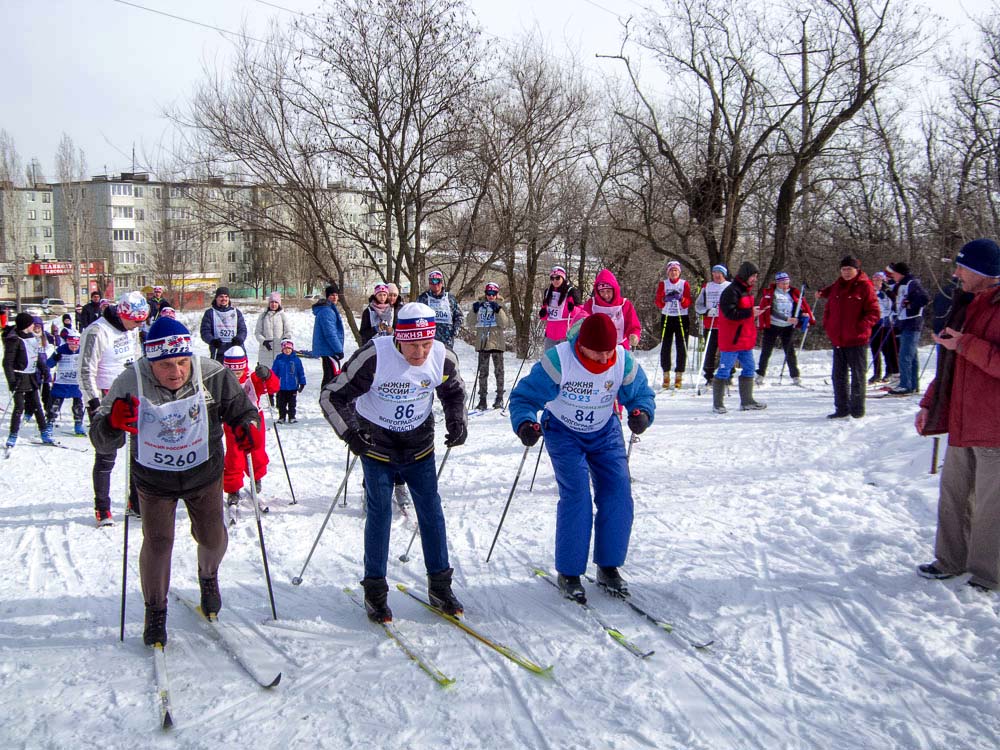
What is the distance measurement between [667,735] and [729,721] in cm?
30

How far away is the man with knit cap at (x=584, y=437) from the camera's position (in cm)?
422

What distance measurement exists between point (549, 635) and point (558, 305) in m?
6.39

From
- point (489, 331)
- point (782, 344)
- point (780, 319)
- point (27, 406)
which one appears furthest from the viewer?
point (782, 344)

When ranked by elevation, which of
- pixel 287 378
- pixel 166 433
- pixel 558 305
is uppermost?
pixel 558 305

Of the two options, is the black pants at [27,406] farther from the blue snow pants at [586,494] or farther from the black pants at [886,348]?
the black pants at [886,348]

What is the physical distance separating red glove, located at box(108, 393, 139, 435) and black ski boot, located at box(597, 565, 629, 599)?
2.79 metres

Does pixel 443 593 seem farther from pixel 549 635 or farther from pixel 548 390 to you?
pixel 548 390

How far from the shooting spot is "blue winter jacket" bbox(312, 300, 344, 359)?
35.9 feet

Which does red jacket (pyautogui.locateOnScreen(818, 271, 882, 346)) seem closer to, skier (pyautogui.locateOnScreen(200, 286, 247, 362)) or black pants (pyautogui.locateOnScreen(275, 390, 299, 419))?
black pants (pyautogui.locateOnScreen(275, 390, 299, 419))

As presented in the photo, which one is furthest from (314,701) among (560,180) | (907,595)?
(560,180)

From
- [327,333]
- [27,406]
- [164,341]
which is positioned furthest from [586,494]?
[27,406]

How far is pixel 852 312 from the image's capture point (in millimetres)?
8312

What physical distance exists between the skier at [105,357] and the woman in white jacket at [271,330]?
13.2 ft

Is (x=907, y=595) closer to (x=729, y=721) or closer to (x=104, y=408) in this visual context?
(x=729, y=721)
